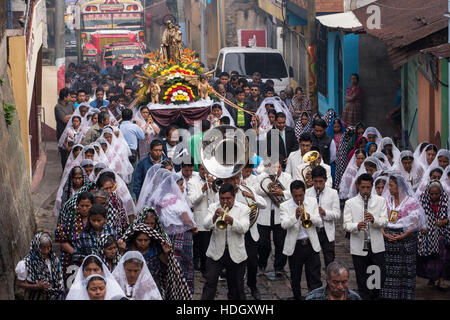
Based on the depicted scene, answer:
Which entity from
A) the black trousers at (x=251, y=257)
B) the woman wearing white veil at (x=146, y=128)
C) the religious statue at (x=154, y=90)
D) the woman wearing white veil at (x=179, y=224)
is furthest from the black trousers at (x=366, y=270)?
the religious statue at (x=154, y=90)

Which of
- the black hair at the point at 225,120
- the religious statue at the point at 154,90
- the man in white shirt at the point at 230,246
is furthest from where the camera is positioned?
the religious statue at the point at 154,90

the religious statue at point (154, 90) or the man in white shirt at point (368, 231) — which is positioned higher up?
the religious statue at point (154, 90)

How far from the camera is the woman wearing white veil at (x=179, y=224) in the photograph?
1037cm

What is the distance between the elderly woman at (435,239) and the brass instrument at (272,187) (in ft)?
5.37

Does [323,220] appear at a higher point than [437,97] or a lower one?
lower

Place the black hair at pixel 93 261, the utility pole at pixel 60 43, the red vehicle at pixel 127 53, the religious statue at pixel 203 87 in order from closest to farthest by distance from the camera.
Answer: the black hair at pixel 93 261
the religious statue at pixel 203 87
the utility pole at pixel 60 43
the red vehicle at pixel 127 53

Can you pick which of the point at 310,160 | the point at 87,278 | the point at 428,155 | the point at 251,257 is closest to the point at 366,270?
the point at 251,257

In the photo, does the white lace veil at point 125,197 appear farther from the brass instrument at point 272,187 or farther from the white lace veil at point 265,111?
the white lace veil at point 265,111

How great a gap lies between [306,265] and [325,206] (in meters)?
0.71

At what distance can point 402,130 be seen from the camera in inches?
786
